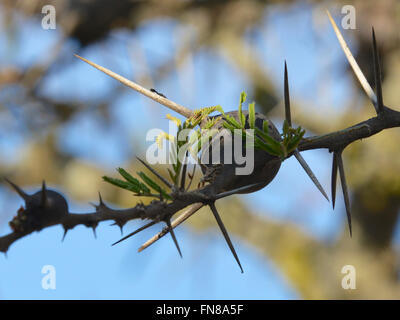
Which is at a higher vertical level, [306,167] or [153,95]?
[153,95]

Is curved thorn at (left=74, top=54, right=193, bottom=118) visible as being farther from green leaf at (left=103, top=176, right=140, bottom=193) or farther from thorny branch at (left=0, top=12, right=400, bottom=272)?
green leaf at (left=103, top=176, right=140, bottom=193)

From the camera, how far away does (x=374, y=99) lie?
0.80 m

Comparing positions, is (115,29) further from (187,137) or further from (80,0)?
(187,137)

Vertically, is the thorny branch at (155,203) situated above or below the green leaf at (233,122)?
below

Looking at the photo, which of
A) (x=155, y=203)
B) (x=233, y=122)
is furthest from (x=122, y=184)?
(x=233, y=122)

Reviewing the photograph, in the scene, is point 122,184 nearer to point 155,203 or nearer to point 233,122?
point 155,203

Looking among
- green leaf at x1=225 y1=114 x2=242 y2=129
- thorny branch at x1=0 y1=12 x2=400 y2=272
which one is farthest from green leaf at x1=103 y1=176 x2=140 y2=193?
green leaf at x1=225 y1=114 x2=242 y2=129

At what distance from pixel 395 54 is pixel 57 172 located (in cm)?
265

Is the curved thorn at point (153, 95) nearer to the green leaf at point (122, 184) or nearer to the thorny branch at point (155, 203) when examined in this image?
the thorny branch at point (155, 203)

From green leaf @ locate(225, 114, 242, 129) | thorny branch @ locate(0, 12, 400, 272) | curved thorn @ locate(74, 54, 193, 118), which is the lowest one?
thorny branch @ locate(0, 12, 400, 272)

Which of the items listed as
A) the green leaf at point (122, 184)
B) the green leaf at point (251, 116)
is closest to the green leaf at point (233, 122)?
the green leaf at point (251, 116)

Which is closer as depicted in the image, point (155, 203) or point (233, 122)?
point (155, 203)

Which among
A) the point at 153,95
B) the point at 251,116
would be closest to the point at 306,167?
the point at 251,116
